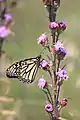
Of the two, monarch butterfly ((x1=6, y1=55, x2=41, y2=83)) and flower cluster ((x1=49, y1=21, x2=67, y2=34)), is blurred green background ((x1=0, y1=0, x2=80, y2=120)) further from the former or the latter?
flower cluster ((x1=49, y1=21, x2=67, y2=34))

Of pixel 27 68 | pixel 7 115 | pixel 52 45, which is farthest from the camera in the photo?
pixel 7 115

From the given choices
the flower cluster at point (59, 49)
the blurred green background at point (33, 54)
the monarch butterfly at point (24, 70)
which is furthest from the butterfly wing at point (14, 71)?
the blurred green background at point (33, 54)

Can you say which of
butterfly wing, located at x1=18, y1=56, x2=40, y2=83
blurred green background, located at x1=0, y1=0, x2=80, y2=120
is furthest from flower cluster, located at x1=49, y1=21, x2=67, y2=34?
blurred green background, located at x1=0, y1=0, x2=80, y2=120

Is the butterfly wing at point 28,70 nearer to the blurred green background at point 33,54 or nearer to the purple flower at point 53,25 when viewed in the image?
Answer: the purple flower at point 53,25

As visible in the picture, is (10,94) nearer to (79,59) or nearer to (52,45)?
(79,59)

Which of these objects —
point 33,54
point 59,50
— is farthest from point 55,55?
point 33,54

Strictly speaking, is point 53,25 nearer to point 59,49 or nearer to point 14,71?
point 59,49

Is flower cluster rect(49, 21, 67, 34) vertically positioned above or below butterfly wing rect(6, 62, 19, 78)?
above

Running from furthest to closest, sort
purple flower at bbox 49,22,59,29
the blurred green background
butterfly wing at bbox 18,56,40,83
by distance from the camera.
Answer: the blurred green background
butterfly wing at bbox 18,56,40,83
purple flower at bbox 49,22,59,29

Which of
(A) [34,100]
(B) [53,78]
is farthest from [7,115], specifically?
(B) [53,78]

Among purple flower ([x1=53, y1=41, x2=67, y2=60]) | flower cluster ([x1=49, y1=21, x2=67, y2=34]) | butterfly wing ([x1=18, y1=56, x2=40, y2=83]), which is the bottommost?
butterfly wing ([x1=18, y1=56, x2=40, y2=83])
